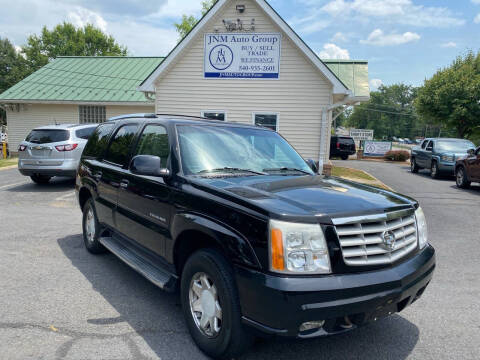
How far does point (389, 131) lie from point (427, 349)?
409ft

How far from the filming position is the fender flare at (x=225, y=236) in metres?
2.42

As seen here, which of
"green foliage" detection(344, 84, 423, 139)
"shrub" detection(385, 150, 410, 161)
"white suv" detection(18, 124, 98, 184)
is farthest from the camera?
"green foliage" detection(344, 84, 423, 139)

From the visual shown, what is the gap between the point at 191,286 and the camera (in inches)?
117

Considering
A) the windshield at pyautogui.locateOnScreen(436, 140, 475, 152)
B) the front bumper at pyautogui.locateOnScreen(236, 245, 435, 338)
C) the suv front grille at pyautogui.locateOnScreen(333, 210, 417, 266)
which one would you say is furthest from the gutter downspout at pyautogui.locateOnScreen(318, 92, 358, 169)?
the front bumper at pyautogui.locateOnScreen(236, 245, 435, 338)

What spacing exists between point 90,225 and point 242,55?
10347 millimetres

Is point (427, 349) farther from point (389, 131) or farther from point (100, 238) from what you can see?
point (389, 131)

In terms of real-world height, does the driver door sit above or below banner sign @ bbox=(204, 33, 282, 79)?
below

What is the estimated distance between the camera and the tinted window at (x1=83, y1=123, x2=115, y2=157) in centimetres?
495

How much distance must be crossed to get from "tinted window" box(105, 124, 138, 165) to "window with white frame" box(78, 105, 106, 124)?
1671 centimetres

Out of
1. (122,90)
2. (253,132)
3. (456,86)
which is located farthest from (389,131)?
(253,132)

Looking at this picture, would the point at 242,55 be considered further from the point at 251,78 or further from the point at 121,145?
the point at 121,145

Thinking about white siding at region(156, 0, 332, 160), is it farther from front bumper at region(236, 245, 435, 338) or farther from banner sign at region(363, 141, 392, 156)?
banner sign at region(363, 141, 392, 156)

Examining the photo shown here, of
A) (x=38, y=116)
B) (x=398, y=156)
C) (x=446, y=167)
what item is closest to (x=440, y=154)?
(x=446, y=167)

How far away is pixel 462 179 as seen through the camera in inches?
495
